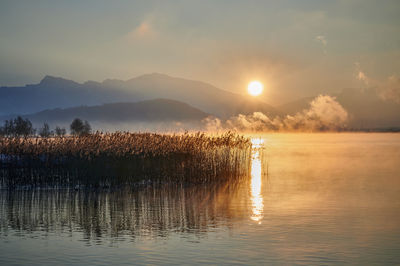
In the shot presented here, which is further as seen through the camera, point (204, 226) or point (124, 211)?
point (124, 211)

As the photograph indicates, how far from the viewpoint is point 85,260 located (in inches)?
496

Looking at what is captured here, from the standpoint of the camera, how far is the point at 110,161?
25859 millimetres

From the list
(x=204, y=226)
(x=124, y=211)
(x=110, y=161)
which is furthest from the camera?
(x=110, y=161)

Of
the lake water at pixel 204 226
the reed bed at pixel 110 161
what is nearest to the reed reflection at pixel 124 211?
the lake water at pixel 204 226

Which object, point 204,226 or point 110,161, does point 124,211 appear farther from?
point 110,161

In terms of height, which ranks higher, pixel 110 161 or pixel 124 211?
pixel 110 161

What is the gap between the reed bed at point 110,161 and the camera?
25.5 meters

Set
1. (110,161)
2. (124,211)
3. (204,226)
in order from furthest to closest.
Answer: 1. (110,161)
2. (124,211)
3. (204,226)

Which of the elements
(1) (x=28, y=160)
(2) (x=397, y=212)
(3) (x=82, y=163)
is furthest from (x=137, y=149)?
(2) (x=397, y=212)

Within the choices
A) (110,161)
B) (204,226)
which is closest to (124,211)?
(204,226)

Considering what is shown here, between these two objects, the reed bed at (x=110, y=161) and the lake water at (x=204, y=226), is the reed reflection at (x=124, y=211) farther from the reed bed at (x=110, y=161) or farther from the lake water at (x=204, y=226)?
the reed bed at (x=110, y=161)

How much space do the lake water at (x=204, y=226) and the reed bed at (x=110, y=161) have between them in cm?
143

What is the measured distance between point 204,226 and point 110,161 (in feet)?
34.2

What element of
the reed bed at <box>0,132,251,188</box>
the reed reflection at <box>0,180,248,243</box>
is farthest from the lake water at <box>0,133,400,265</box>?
the reed bed at <box>0,132,251,188</box>
